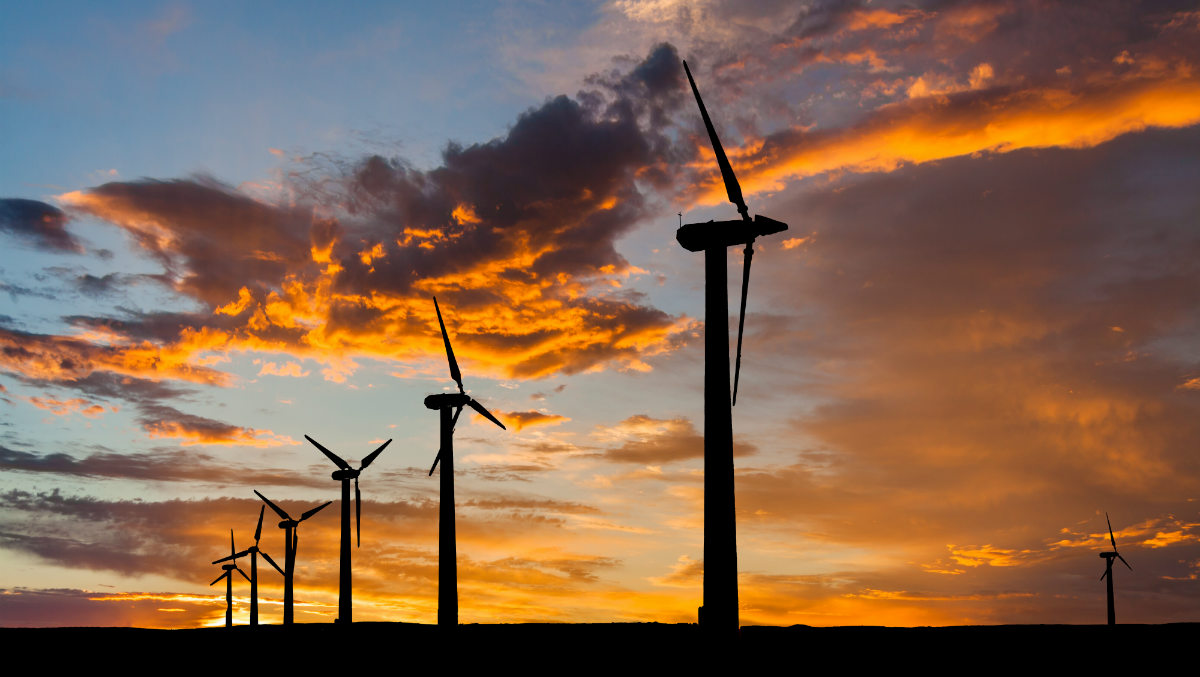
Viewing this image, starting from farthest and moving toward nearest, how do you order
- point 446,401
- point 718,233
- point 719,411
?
point 446,401 → point 718,233 → point 719,411

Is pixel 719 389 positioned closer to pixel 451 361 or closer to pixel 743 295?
pixel 743 295

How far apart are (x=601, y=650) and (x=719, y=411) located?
32.0 m

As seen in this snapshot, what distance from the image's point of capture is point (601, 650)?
7062cm

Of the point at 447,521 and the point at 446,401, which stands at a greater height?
the point at 446,401

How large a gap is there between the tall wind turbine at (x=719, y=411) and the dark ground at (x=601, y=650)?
39.8 ft

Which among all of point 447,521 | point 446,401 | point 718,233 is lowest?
point 447,521

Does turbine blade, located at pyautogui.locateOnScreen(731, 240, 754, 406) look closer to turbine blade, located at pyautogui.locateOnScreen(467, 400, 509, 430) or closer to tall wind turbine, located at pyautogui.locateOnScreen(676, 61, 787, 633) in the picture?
tall wind turbine, located at pyautogui.locateOnScreen(676, 61, 787, 633)

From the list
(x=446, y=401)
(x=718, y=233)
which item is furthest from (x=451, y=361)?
(x=718, y=233)

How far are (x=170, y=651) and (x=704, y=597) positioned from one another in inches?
1710

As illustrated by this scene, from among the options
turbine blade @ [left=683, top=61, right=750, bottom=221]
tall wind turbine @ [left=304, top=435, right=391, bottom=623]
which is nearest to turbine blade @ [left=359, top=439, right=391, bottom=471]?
tall wind turbine @ [left=304, top=435, right=391, bottom=623]

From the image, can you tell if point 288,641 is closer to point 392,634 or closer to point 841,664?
point 392,634

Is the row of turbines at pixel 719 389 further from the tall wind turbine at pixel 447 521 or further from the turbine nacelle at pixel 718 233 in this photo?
the tall wind turbine at pixel 447 521

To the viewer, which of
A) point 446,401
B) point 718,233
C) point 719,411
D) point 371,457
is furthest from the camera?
point 371,457

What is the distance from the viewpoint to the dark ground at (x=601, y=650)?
6269cm
